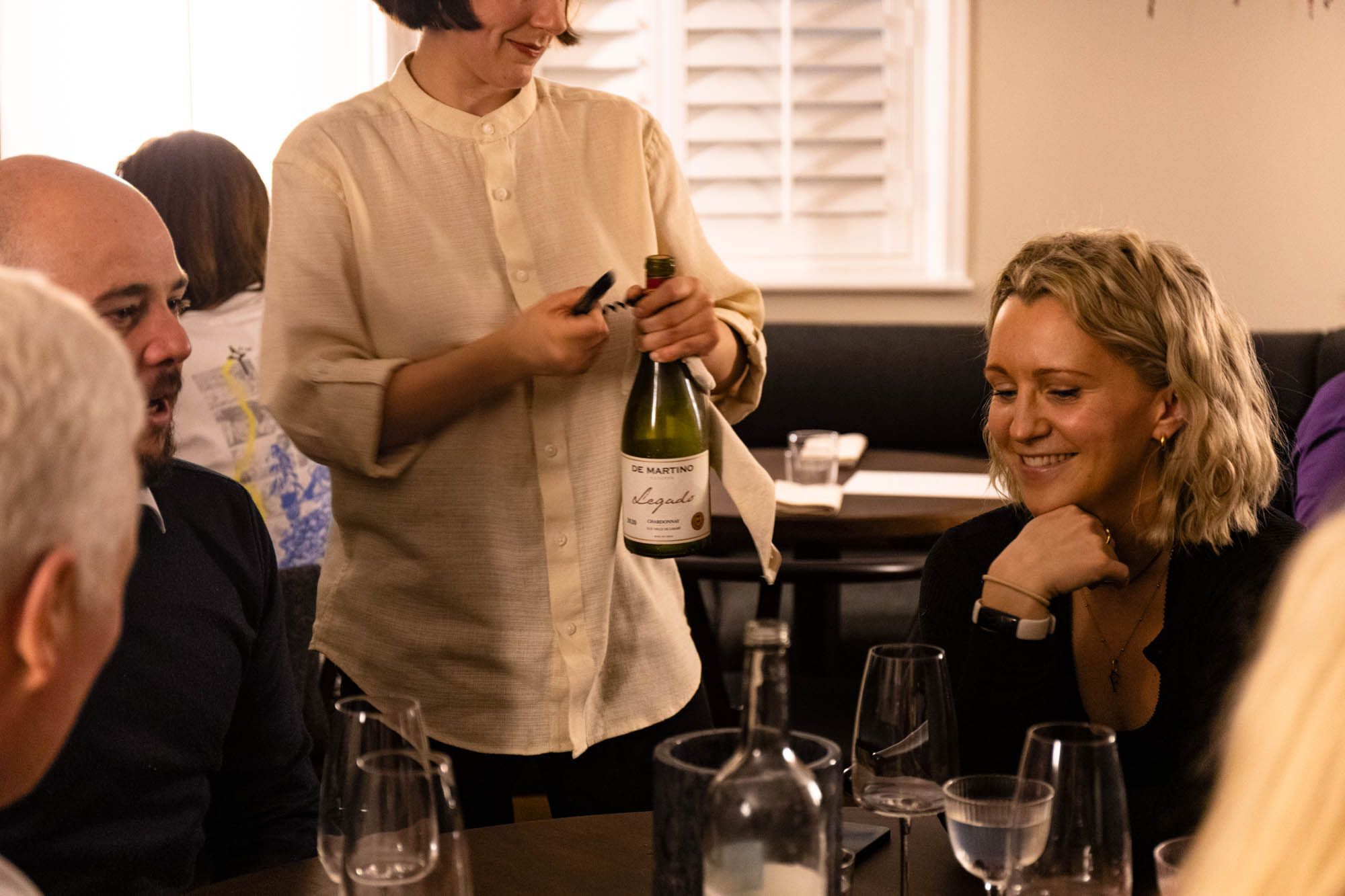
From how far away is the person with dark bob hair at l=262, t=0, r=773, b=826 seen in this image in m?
1.68

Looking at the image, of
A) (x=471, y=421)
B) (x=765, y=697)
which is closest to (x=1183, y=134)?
(x=471, y=421)

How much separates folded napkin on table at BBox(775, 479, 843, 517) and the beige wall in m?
1.75

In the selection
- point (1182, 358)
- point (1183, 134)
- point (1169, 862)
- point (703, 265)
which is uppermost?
point (1183, 134)

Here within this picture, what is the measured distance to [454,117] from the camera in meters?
1.74

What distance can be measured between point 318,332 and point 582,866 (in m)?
0.77

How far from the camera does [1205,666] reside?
1.61 meters

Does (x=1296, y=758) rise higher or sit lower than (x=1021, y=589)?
higher

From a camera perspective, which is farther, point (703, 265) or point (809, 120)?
point (809, 120)

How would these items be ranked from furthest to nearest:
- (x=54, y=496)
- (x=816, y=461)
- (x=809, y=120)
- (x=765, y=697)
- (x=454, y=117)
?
(x=809, y=120) → (x=816, y=461) → (x=454, y=117) → (x=765, y=697) → (x=54, y=496)

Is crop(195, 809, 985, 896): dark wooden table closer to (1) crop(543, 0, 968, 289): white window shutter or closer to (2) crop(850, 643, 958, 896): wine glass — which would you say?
(2) crop(850, 643, 958, 896): wine glass

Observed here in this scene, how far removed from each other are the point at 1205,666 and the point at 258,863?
109 centimetres

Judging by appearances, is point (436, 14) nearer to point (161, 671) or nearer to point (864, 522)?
point (161, 671)

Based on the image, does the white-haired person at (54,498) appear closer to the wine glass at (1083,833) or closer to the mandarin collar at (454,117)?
the wine glass at (1083,833)

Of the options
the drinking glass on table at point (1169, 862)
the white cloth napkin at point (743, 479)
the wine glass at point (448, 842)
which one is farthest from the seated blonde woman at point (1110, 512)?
the wine glass at point (448, 842)
